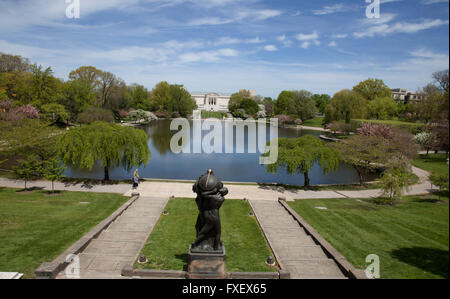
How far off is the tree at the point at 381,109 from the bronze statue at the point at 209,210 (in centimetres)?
6003

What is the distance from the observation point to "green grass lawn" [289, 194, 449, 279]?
6340 millimetres

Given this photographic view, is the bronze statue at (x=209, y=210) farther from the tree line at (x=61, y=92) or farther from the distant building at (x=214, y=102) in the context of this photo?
the distant building at (x=214, y=102)

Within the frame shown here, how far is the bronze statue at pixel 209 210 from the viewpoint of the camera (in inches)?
324

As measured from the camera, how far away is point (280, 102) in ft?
320

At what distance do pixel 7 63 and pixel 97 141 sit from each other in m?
50.9

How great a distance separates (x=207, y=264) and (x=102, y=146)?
14.4 metres

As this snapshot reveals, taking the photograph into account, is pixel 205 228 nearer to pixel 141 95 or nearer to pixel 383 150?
pixel 383 150

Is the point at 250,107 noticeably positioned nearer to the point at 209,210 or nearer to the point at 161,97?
the point at 161,97

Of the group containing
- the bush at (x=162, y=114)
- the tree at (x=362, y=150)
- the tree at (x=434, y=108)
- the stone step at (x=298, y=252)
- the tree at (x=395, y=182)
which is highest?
the bush at (x=162, y=114)

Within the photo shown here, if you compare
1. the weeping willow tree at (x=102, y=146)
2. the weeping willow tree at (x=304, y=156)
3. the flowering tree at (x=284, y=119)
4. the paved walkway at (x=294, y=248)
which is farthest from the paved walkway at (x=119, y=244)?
the flowering tree at (x=284, y=119)

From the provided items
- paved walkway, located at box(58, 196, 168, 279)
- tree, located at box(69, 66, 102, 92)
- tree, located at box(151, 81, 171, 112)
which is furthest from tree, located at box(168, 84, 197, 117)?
paved walkway, located at box(58, 196, 168, 279)

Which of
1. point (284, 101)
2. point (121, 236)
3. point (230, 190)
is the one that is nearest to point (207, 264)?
point (121, 236)

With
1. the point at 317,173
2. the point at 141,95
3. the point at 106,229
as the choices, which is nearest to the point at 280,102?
the point at 141,95
